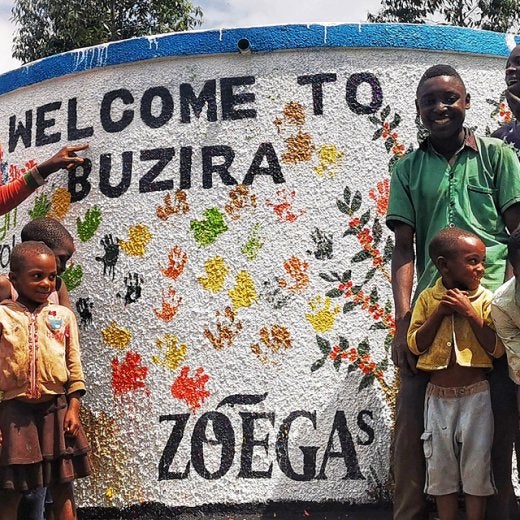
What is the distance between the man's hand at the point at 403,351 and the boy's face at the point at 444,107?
70 centimetres

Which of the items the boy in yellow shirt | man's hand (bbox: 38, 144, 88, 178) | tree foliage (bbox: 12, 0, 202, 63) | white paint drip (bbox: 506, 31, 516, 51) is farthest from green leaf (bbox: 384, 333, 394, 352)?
tree foliage (bbox: 12, 0, 202, 63)

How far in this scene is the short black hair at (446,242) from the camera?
311 centimetres

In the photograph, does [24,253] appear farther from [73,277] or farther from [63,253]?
[73,277]

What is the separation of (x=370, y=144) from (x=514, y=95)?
27.5 inches

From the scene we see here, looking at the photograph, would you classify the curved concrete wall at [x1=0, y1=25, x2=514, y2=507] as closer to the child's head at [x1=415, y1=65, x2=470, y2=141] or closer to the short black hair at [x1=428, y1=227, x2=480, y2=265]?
the child's head at [x1=415, y1=65, x2=470, y2=141]

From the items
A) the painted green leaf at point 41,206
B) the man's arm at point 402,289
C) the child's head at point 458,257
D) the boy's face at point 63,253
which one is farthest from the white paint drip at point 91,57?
the child's head at point 458,257

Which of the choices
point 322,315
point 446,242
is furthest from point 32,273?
point 446,242

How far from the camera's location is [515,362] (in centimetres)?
297

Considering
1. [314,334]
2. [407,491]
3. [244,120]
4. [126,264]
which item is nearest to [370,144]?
[244,120]

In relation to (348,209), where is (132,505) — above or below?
below

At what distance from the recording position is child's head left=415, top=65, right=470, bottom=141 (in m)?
3.38

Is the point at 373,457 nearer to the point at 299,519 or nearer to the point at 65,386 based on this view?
the point at 299,519

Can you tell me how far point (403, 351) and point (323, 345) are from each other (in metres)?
0.78

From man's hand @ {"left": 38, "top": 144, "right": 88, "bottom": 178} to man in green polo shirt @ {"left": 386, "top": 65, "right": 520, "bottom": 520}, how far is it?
65.7 inches
